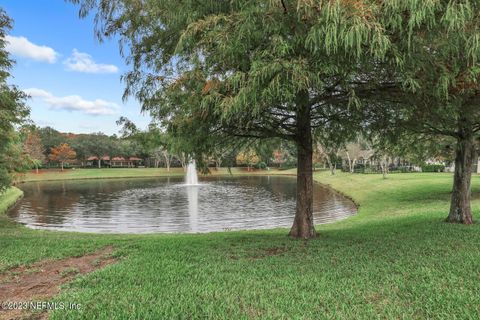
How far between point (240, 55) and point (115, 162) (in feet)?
260

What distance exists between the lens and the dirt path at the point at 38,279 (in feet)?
13.8

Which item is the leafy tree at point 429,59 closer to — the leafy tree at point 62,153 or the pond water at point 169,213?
the pond water at point 169,213

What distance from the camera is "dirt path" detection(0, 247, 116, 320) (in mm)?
4195

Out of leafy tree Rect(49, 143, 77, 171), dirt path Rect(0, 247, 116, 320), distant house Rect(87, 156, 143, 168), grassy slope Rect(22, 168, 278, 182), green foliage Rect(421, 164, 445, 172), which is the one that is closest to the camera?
dirt path Rect(0, 247, 116, 320)

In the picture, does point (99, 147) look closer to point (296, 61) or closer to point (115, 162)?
point (115, 162)

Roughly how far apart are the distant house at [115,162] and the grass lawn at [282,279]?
67.3 meters

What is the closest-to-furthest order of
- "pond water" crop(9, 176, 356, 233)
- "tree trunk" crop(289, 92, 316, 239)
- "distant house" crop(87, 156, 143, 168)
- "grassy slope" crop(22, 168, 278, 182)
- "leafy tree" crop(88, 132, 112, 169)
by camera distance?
"tree trunk" crop(289, 92, 316, 239) → "pond water" crop(9, 176, 356, 233) → "grassy slope" crop(22, 168, 278, 182) → "leafy tree" crop(88, 132, 112, 169) → "distant house" crop(87, 156, 143, 168)

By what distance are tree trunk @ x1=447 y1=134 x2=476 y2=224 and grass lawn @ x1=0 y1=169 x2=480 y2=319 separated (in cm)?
196

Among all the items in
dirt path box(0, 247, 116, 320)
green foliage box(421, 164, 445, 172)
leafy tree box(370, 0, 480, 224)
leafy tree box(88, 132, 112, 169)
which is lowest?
dirt path box(0, 247, 116, 320)

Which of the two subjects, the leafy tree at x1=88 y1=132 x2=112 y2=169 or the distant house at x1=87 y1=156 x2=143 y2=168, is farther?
the distant house at x1=87 y1=156 x2=143 y2=168

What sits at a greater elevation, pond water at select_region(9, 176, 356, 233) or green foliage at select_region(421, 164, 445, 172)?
green foliage at select_region(421, 164, 445, 172)

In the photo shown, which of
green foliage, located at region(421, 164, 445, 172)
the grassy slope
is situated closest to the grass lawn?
green foliage, located at region(421, 164, 445, 172)

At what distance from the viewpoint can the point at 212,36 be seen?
452cm

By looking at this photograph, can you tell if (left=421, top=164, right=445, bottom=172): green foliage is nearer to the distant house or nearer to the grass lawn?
the grass lawn
